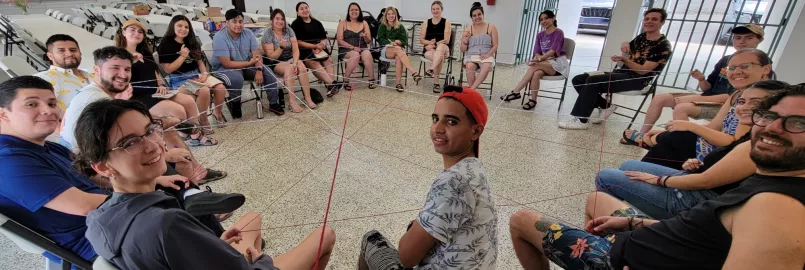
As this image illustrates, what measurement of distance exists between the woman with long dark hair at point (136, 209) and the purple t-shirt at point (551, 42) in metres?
4.05

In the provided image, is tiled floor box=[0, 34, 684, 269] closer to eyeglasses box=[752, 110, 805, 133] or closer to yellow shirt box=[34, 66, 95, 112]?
yellow shirt box=[34, 66, 95, 112]

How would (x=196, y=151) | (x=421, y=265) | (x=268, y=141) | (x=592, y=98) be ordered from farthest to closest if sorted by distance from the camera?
(x=592, y=98) < (x=268, y=141) < (x=196, y=151) < (x=421, y=265)

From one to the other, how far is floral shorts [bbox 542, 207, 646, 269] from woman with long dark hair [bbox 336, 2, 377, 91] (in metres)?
3.74

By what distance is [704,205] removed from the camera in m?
0.97

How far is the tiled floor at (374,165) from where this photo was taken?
2102 millimetres

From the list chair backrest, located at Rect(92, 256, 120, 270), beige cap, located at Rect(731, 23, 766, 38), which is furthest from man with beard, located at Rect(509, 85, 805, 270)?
beige cap, located at Rect(731, 23, 766, 38)

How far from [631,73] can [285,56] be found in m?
3.74

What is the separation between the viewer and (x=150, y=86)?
9.52 feet

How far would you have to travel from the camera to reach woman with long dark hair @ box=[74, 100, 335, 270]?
A: 31.3 inches

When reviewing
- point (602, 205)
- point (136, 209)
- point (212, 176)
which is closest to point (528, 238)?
point (602, 205)

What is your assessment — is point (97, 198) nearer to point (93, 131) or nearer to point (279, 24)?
point (93, 131)

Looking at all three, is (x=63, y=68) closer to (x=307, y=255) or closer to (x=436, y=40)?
(x=307, y=255)

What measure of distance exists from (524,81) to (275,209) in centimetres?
327

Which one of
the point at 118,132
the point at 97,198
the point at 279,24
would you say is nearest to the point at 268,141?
the point at 279,24
